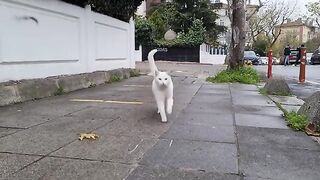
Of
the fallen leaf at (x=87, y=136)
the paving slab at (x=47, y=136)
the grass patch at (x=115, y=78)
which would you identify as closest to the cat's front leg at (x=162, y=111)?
the paving slab at (x=47, y=136)

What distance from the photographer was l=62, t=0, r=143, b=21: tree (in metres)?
12.0

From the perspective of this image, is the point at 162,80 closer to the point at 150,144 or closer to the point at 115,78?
the point at 150,144

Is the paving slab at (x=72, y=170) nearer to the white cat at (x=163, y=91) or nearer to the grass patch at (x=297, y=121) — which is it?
the white cat at (x=163, y=91)

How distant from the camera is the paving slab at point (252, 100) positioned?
834 cm

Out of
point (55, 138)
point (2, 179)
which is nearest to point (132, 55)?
point (55, 138)

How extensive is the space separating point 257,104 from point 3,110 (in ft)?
16.5

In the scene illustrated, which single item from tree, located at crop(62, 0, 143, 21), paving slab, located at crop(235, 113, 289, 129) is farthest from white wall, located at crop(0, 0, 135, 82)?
paving slab, located at crop(235, 113, 289, 129)

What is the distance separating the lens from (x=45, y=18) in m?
9.41

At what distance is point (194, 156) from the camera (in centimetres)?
425

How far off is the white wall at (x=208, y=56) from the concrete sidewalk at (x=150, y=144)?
27.7m

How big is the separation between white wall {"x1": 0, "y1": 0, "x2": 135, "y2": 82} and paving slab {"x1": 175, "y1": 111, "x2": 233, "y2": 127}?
12.8 feet

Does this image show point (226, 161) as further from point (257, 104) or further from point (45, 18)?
Answer: point (45, 18)

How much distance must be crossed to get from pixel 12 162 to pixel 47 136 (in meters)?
1.09

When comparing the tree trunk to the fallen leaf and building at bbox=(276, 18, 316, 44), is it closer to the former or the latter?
the fallen leaf
